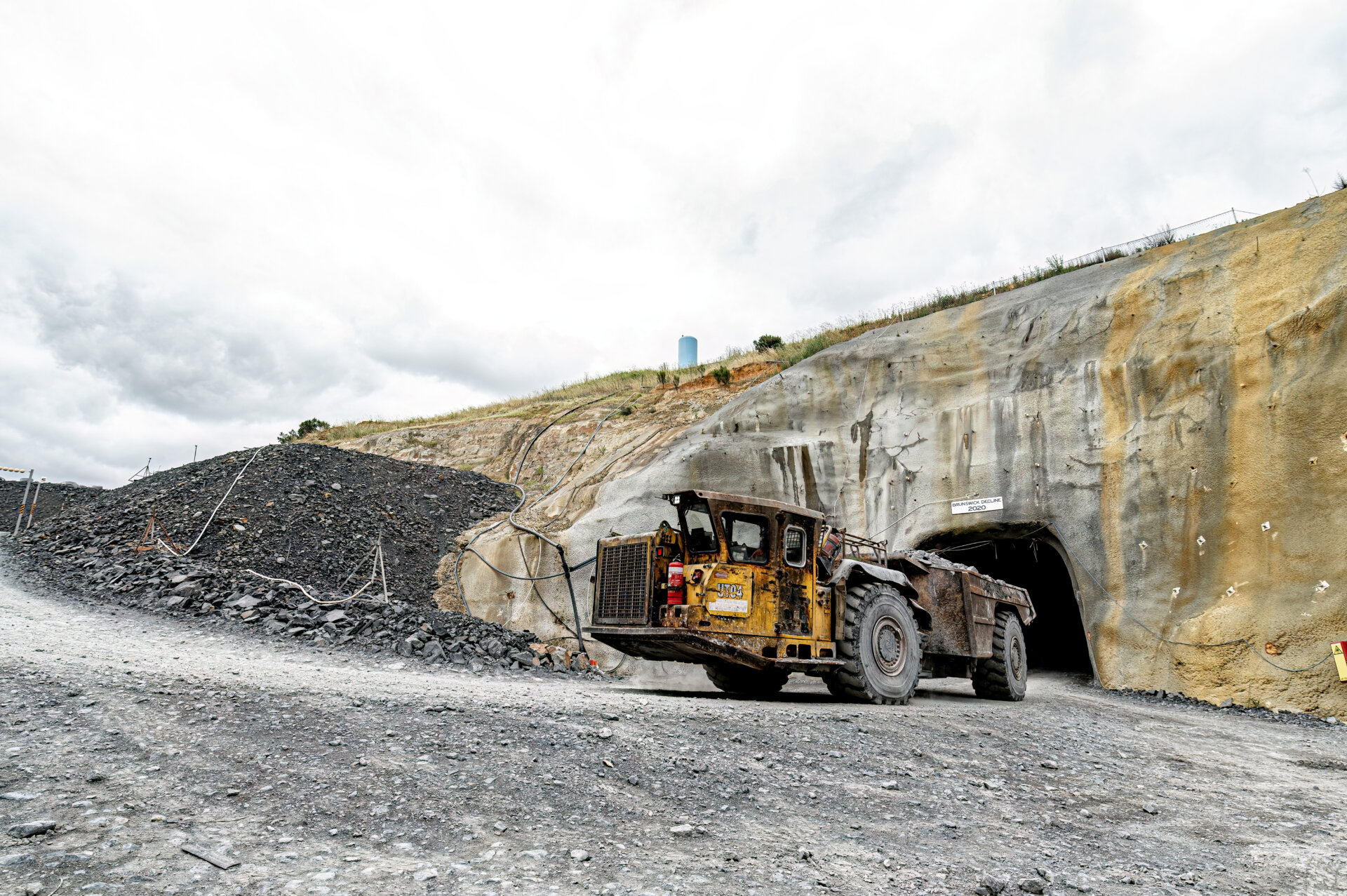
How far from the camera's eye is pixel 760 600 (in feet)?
29.1

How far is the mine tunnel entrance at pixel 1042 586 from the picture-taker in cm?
1583

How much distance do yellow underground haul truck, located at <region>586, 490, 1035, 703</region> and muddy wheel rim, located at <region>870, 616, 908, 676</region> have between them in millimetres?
15

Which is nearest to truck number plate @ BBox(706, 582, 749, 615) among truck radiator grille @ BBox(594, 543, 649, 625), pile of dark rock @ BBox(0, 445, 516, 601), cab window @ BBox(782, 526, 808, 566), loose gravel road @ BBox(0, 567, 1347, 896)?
cab window @ BBox(782, 526, 808, 566)

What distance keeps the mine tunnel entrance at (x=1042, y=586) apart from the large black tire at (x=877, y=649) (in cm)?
549

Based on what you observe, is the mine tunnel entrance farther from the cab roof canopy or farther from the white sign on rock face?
the cab roof canopy

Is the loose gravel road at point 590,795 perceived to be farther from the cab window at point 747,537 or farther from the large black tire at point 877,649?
the cab window at point 747,537

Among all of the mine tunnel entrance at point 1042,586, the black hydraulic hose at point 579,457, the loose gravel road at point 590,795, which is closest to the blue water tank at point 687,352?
the black hydraulic hose at point 579,457

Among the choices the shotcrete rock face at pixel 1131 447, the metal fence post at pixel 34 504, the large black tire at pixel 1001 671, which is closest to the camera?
the shotcrete rock face at pixel 1131 447

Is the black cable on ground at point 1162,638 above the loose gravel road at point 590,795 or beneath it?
above

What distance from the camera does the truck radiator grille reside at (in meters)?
9.17

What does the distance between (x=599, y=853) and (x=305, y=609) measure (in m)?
9.83

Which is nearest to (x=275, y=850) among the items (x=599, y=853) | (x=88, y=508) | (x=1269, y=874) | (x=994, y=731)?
(x=599, y=853)

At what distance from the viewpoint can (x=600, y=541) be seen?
10141mm

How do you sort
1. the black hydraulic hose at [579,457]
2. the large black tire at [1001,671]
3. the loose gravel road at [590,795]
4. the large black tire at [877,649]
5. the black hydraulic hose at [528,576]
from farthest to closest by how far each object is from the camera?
the black hydraulic hose at [579,457], the black hydraulic hose at [528,576], the large black tire at [1001,671], the large black tire at [877,649], the loose gravel road at [590,795]
